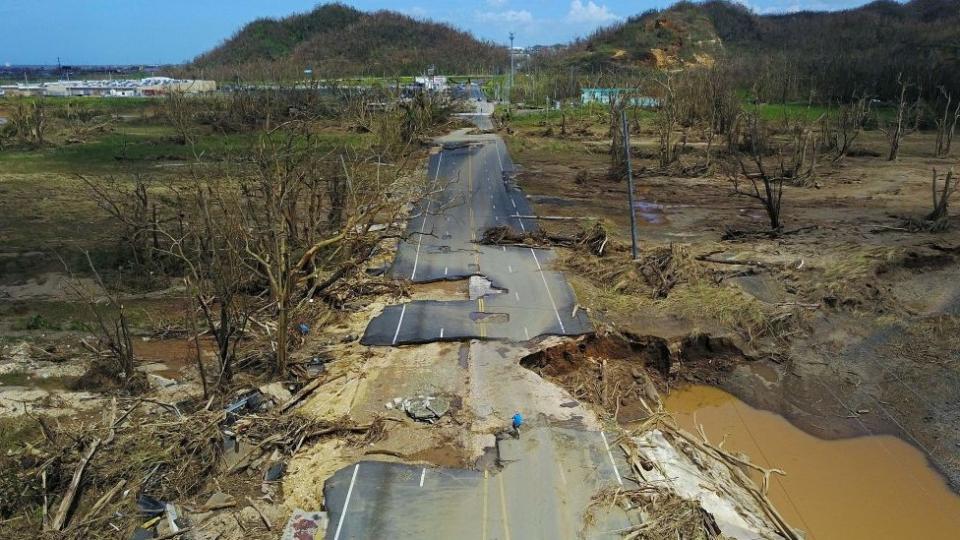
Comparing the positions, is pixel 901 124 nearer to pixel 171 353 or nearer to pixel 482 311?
pixel 482 311

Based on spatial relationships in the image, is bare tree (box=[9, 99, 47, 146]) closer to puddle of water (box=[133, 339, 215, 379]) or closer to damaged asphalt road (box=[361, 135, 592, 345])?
damaged asphalt road (box=[361, 135, 592, 345])

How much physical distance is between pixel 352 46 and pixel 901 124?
7246 centimetres

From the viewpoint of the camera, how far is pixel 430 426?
834 centimetres

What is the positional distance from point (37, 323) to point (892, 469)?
522 inches

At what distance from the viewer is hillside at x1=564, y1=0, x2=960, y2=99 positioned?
36.8m

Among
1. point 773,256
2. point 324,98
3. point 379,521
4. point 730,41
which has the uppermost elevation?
point 730,41

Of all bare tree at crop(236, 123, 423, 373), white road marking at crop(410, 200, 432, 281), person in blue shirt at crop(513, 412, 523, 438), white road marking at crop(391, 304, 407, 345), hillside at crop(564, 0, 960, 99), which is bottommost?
person in blue shirt at crop(513, 412, 523, 438)

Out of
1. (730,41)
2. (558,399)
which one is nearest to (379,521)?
(558,399)

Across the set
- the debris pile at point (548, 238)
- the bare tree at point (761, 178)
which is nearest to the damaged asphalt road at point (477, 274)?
the debris pile at point (548, 238)

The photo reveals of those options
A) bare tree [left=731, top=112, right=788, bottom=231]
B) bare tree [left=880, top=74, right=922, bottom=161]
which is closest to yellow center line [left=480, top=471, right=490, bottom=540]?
bare tree [left=731, top=112, right=788, bottom=231]

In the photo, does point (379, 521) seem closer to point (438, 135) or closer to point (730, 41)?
point (438, 135)

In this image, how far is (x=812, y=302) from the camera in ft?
40.2

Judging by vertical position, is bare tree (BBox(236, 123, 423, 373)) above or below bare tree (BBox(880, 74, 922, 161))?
below

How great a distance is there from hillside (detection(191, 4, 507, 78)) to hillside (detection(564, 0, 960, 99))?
16410 millimetres
